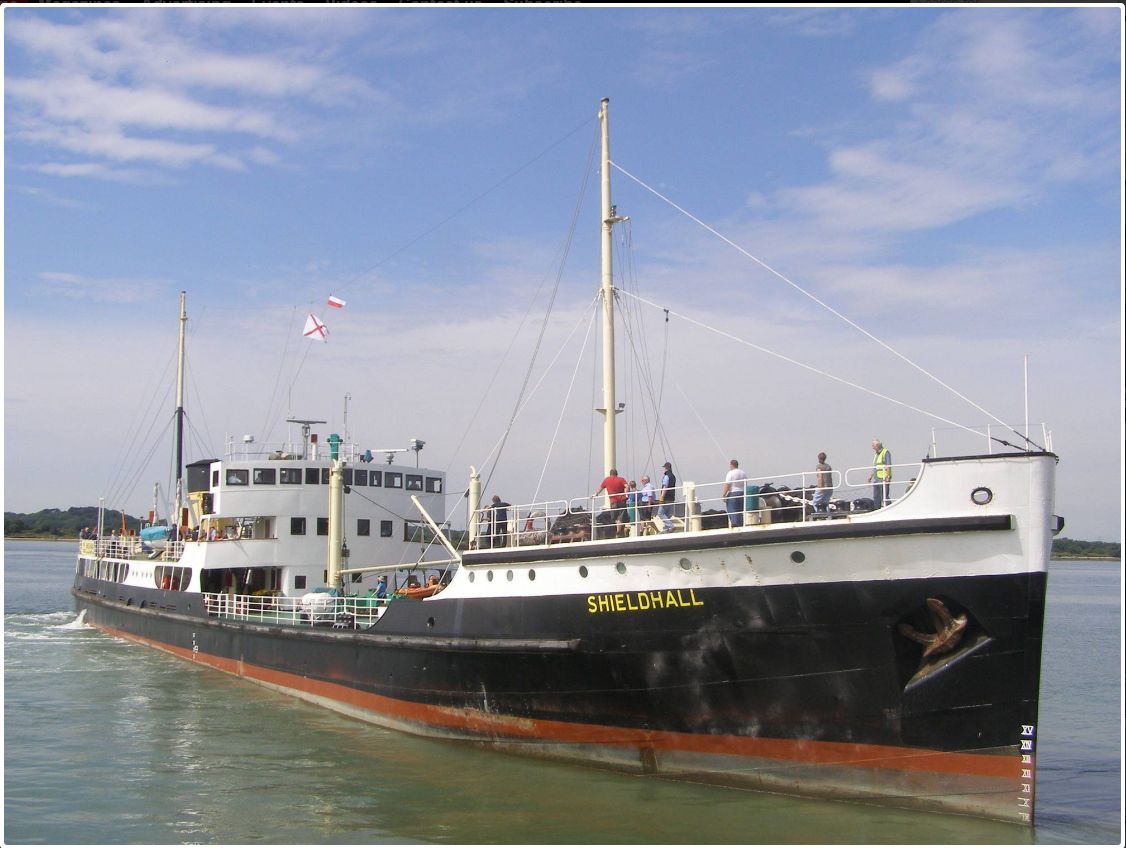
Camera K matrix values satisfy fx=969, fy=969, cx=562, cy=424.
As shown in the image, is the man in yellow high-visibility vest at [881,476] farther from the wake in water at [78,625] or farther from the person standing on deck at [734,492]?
the wake in water at [78,625]

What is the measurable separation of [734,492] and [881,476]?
2.01 meters

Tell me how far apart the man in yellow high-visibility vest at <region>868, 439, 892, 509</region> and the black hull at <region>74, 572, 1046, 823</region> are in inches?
46.4

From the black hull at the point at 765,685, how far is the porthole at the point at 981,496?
92 centimetres

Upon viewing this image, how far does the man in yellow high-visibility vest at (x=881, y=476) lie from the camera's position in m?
12.6

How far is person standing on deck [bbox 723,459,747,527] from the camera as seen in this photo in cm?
1348

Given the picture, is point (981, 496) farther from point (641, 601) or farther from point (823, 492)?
point (641, 601)

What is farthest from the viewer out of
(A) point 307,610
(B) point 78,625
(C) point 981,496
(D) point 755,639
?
(B) point 78,625

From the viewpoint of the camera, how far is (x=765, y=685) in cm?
1295

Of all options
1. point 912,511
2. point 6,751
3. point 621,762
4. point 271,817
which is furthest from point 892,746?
point 6,751

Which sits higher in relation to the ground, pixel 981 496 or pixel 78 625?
pixel 981 496

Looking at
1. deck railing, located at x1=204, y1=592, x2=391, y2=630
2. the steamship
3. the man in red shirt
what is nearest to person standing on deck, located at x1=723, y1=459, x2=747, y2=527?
the steamship

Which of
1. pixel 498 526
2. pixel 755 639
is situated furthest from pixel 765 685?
pixel 498 526

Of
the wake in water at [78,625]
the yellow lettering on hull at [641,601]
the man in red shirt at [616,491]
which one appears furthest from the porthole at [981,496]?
the wake in water at [78,625]

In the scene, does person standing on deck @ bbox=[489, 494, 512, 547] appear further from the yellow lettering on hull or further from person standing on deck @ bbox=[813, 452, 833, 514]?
person standing on deck @ bbox=[813, 452, 833, 514]
